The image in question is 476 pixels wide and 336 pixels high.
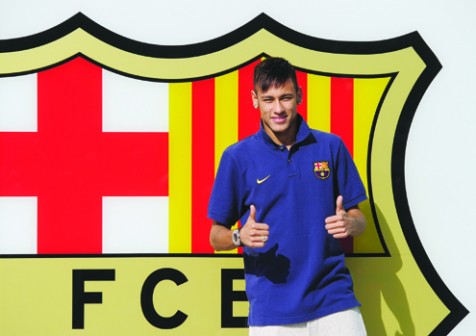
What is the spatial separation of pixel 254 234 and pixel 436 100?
3.06ft

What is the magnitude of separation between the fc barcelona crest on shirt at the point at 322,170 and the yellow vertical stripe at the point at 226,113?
45 centimetres

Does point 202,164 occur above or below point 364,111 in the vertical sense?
below

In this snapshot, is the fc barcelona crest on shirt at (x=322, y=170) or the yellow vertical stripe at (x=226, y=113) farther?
the yellow vertical stripe at (x=226, y=113)

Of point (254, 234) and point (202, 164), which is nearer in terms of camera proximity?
point (254, 234)

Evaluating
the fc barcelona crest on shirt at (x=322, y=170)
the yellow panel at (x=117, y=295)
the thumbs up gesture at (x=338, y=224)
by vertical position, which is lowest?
the yellow panel at (x=117, y=295)

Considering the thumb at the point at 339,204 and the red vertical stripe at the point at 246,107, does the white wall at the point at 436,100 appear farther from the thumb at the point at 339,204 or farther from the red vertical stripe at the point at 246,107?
the thumb at the point at 339,204

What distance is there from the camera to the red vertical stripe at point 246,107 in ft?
7.75

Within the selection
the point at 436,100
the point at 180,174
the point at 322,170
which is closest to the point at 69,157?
the point at 180,174

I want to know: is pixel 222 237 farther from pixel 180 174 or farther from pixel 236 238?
pixel 180 174

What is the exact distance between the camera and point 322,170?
1.99 metres

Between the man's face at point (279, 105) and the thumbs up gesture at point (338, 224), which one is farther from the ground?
the man's face at point (279, 105)

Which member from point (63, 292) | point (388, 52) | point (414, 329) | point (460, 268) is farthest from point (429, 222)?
point (63, 292)

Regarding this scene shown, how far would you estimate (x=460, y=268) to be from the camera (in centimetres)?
238

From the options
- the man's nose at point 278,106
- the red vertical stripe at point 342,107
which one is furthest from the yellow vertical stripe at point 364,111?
the man's nose at point 278,106
